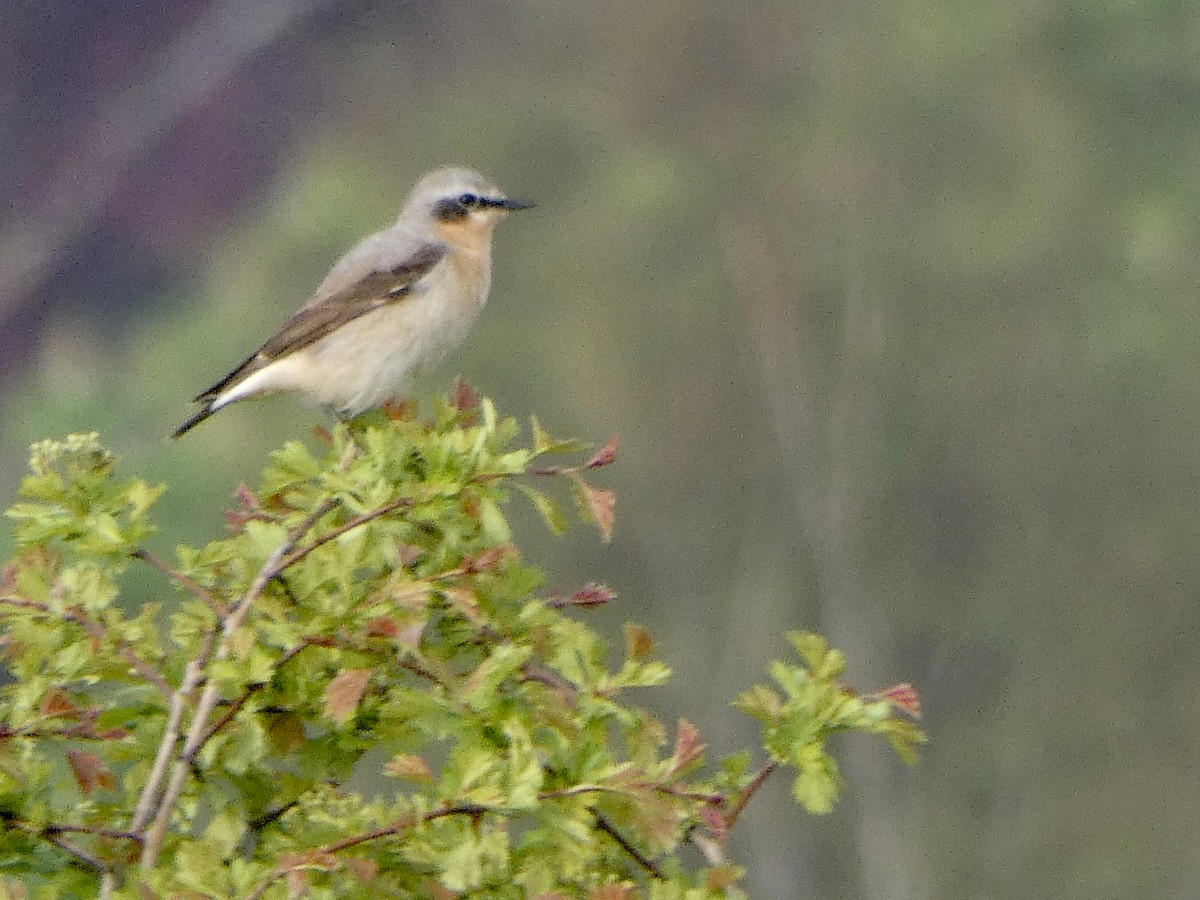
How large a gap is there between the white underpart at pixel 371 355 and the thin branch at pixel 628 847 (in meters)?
3.22

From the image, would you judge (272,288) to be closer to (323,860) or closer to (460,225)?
(460,225)

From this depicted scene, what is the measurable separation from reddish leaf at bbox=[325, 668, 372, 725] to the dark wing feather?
3.30 metres

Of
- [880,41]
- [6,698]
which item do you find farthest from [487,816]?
[880,41]

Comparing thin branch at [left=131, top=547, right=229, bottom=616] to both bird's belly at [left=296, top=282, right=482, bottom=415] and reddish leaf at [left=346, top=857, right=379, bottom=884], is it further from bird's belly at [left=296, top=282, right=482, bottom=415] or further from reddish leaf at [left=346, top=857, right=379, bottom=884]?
bird's belly at [left=296, top=282, right=482, bottom=415]

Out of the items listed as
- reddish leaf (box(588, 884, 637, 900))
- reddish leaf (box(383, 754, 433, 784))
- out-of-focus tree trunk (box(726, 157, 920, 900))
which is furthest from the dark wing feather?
out-of-focus tree trunk (box(726, 157, 920, 900))

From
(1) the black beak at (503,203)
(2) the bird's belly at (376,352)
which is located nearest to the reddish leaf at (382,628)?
(2) the bird's belly at (376,352)

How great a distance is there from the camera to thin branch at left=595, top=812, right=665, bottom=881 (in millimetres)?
2738

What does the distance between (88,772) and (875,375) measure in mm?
18155

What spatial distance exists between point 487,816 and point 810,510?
17.4 meters

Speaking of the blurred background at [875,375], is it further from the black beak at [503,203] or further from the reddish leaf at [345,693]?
the reddish leaf at [345,693]

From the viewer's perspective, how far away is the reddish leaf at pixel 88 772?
2920mm

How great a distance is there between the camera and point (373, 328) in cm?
595

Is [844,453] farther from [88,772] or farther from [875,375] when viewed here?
[88,772]

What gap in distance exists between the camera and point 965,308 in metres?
21.0
